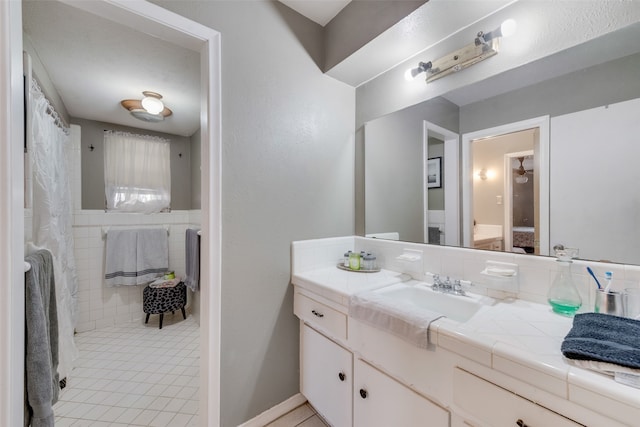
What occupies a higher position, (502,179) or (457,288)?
(502,179)

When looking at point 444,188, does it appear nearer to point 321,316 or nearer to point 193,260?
point 321,316

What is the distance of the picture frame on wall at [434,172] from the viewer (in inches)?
57.8

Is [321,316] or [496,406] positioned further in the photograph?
[321,316]

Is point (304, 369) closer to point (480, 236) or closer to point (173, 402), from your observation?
point (173, 402)

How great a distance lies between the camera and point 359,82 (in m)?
1.83

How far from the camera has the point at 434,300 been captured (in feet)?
4.13

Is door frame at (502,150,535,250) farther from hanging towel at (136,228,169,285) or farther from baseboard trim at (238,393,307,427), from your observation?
hanging towel at (136,228,169,285)

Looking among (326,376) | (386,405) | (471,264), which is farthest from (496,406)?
(326,376)

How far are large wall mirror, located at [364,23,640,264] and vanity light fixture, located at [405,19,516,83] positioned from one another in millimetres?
63

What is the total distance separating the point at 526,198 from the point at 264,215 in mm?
1299

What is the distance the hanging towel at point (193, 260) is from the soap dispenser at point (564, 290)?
2.70 metres

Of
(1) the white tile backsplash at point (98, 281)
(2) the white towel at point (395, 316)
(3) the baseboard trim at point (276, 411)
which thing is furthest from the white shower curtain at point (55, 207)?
(2) the white towel at point (395, 316)

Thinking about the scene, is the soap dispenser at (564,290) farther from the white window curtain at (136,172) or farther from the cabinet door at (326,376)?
the white window curtain at (136,172)

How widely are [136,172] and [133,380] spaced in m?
2.24
